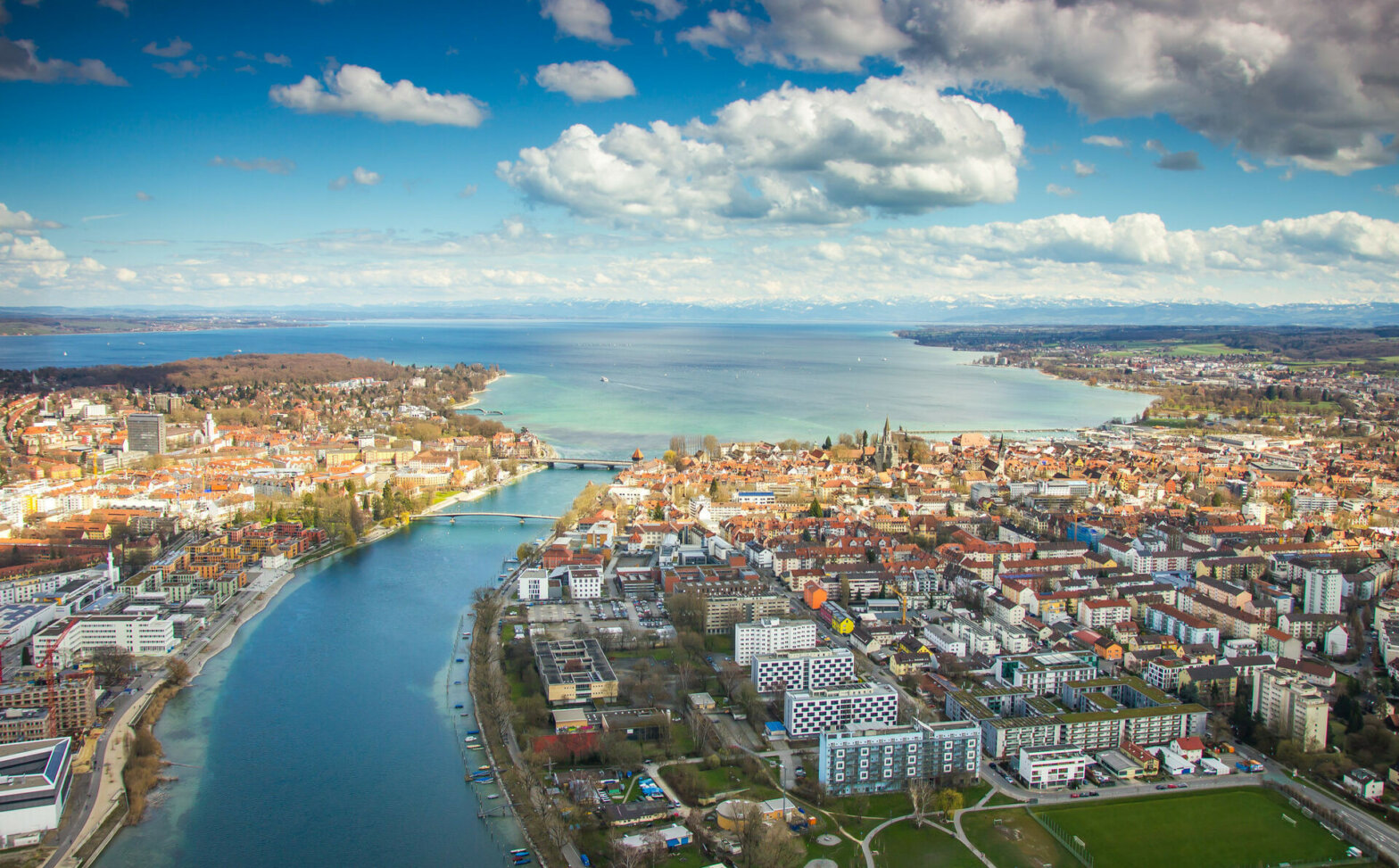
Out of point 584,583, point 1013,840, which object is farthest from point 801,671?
point 584,583

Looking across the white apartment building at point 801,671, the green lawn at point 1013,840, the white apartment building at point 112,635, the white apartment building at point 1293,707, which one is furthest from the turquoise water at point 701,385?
the green lawn at point 1013,840

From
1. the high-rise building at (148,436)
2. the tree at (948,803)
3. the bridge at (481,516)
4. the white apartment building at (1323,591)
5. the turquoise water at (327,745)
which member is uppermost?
the high-rise building at (148,436)

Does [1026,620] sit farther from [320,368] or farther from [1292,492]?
[320,368]

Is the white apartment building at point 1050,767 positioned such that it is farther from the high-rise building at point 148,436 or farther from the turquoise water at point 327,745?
the high-rise building at point 148,436

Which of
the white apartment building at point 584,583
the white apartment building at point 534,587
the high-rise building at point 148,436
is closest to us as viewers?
the white apartment building at point 534,587

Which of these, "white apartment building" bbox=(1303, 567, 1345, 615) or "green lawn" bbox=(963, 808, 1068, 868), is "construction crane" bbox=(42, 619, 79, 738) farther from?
"white apartment building" bbox=(1303, 567, 1345, 615)
